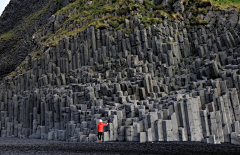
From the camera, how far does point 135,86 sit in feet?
76.1

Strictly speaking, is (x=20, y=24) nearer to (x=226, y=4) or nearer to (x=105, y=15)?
(x=105, y=15)

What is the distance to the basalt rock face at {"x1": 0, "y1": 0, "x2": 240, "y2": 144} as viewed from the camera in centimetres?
1783

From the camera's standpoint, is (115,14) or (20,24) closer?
(115,14)

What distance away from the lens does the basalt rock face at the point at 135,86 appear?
17.8 meters

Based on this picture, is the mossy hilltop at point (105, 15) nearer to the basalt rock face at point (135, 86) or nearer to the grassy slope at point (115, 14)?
the grassy slope at point (115, 14)

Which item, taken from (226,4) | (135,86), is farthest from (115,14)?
(135,86)

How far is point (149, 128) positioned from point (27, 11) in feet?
209

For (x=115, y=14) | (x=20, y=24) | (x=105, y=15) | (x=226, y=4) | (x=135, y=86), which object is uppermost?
(x=20, y=24)

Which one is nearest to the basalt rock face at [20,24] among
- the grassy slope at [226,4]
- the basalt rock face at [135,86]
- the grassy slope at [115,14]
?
the grassy slope at [115,14]

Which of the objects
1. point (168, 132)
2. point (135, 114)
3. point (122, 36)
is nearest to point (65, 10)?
point (122, 36)

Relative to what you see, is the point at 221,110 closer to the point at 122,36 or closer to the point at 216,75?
the point at 216,75

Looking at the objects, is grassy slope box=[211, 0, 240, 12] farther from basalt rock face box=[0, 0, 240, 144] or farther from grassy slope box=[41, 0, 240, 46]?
basalt rock face box=[0, 0, 240, 144]

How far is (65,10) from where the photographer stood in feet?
143

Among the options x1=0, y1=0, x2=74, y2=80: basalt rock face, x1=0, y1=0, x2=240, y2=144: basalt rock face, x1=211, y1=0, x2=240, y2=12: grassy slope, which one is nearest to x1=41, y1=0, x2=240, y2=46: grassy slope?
x1=211, y1=0, x2=240, y2=12: grassy slope
